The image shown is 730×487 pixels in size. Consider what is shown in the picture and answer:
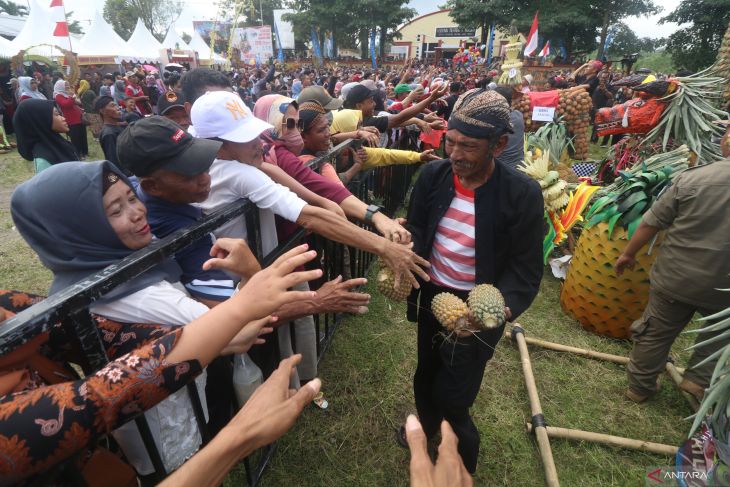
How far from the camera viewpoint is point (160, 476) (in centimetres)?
147

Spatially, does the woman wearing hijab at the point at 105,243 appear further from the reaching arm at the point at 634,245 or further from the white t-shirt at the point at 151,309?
the reaching arm at the point at 634,245

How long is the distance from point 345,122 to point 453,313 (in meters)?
2.81

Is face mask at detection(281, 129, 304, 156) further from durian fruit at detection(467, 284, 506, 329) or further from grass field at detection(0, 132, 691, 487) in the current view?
grass field at detection(0, 132, 691, 487)

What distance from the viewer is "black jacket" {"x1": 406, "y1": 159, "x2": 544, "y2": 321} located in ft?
6.38

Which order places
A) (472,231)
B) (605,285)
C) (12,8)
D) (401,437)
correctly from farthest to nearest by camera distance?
(12,8)
(605,285)
(401,437)
(472,231)

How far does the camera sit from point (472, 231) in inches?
80.9

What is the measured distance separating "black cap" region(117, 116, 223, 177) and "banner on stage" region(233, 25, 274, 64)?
36871mm

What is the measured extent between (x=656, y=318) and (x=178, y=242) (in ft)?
11.0

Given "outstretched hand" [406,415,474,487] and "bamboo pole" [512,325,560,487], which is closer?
"outstretched hand" [406,415,474,487]

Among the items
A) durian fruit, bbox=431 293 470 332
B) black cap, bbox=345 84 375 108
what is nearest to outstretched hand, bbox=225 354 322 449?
durian fruit, bbox=431 293 470 332

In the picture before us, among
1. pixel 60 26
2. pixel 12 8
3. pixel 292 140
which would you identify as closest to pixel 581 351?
pixel 292 140

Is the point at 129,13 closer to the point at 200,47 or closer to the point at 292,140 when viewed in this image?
the point at 200,47

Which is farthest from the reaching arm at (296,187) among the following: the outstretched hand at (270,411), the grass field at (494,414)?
the grass field at (494,414)

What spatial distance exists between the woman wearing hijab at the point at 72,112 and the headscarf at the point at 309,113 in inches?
359
